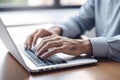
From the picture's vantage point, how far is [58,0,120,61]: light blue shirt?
93 cm

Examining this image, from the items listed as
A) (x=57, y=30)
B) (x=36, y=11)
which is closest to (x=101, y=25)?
(x=57, y=30)

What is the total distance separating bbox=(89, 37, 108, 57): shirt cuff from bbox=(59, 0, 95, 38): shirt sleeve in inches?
11.3

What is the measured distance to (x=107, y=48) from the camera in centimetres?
93

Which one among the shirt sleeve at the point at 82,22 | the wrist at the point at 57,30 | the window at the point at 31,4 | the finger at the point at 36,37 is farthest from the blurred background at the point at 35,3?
the finger at the point at 36,37

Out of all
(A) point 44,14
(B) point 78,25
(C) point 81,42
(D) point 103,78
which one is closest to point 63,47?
(C) point 81,42

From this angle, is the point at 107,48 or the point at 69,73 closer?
the point at 69,73

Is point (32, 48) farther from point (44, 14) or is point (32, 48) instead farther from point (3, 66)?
point (44, 14)

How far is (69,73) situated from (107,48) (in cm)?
23

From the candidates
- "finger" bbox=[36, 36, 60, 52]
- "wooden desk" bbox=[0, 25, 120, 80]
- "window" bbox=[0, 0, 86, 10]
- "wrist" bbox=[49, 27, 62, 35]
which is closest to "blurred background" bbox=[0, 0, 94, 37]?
"window" bbox=[0, 0, 86, 10]

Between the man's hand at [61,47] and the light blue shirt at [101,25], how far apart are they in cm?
4

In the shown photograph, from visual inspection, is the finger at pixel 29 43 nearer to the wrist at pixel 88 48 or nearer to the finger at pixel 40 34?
the finger at pixel 40 34

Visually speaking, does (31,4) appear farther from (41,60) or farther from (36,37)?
(41,60)

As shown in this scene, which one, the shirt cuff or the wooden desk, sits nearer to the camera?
the wooden desk

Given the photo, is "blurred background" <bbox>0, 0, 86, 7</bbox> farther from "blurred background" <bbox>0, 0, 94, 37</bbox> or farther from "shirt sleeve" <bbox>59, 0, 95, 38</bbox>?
"shirt sleeve" <bbox>59, 0, 95, 38</bbox>
